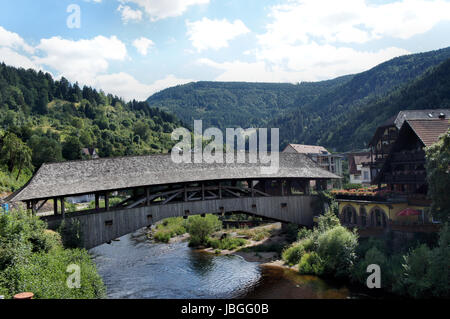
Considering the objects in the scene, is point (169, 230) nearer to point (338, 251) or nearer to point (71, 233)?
point (71, 233)

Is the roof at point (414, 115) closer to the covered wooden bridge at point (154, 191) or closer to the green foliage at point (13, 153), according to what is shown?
the covered wooden bridge at point (154, 191)

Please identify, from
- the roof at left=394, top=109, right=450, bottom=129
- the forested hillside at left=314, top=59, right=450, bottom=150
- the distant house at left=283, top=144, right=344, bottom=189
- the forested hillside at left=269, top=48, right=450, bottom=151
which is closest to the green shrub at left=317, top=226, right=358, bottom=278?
the roof at left=394, top=109, right=450, bottom=129

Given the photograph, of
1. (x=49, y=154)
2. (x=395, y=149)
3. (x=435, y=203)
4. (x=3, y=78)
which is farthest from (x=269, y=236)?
(x=3, y=78)

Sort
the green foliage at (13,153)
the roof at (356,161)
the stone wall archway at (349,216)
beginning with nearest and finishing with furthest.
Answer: the stone wall archway at (349,216) < the green foliage at (13,153) < the roof at (356,161)

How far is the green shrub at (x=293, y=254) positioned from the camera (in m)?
24.5

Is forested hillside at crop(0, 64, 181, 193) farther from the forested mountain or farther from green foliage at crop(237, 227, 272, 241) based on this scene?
the forested mountain

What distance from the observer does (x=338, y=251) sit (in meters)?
21.5

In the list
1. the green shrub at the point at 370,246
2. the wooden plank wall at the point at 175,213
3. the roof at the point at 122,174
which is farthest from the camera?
the wooden plank wall at the point at 175,213

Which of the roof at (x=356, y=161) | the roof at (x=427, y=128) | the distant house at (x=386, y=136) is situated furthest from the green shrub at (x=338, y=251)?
the roof at (x=356, y=161)

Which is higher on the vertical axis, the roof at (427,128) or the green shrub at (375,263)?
the roof at (427,128)

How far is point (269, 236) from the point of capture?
32406 millimetres

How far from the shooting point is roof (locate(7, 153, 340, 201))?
67.9 ft

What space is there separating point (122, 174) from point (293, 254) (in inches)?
452

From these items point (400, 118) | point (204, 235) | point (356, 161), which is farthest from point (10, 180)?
point (356, 161)
